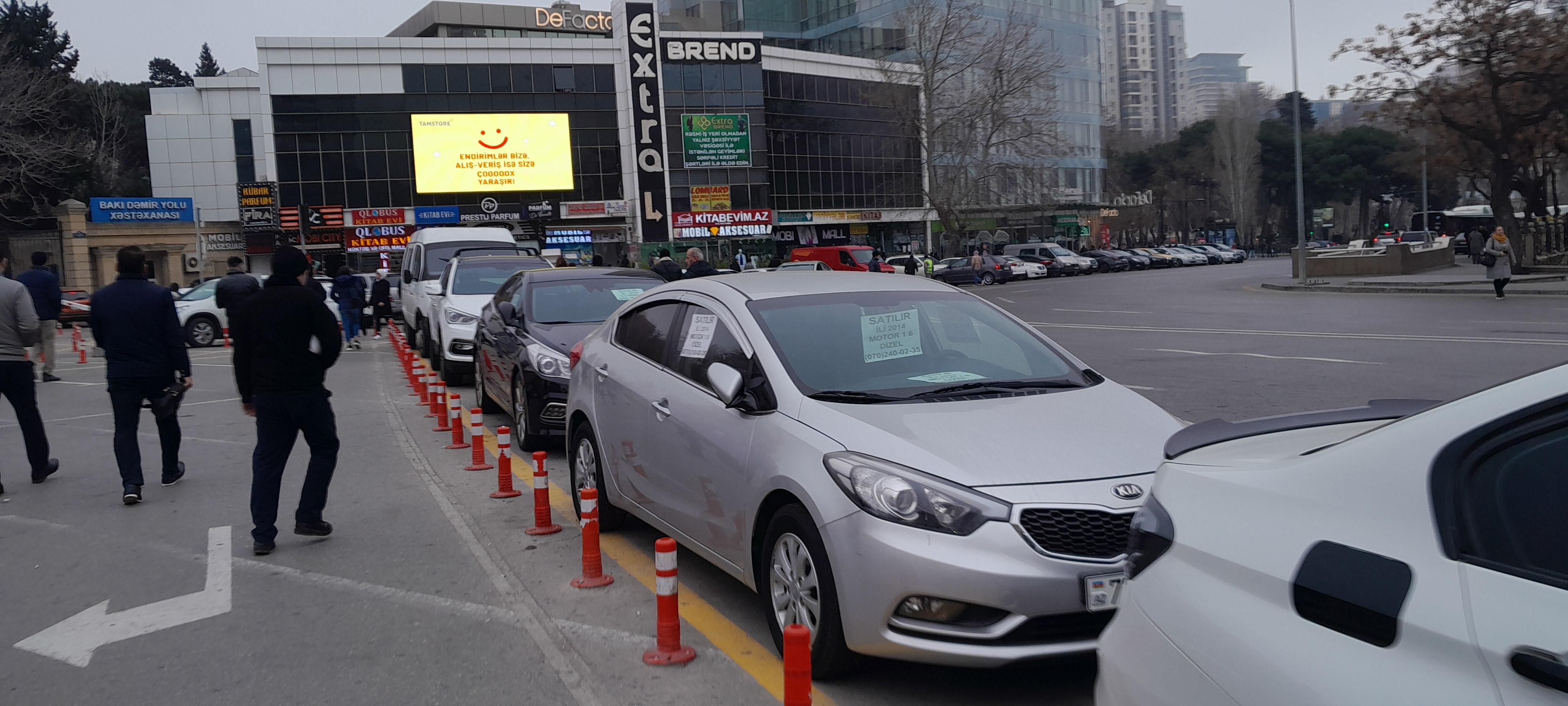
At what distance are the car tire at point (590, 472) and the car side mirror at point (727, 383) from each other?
182 cm

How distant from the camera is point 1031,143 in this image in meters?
56.2

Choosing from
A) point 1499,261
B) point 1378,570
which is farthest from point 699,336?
point 1499,261

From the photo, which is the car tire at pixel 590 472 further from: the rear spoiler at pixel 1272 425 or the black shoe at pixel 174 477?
the rear spoiler at pixel 1272 425

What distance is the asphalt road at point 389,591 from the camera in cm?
441

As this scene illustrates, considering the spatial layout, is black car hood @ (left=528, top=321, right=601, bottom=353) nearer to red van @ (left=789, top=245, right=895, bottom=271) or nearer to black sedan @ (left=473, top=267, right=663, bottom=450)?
black sedan @ (left=473, top=267, right=663, bottom=450)

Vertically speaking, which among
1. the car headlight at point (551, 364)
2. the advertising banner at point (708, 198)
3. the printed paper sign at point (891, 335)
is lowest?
the car headlight at point (551, 364)

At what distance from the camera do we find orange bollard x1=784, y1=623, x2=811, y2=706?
11.1 feet

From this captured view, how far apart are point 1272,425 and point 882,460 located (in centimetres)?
146

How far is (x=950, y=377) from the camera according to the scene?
493 centimetres

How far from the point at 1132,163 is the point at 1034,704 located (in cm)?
10380

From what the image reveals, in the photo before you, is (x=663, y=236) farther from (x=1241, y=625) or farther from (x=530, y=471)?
(x=1241, y=625)

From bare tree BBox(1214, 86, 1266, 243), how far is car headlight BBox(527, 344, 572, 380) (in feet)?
293

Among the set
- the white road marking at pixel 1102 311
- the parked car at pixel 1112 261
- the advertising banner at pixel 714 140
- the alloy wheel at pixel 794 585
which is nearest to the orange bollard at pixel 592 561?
the alloy wheel at pixel 794 585

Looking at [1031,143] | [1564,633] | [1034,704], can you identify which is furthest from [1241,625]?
[1031,143]
